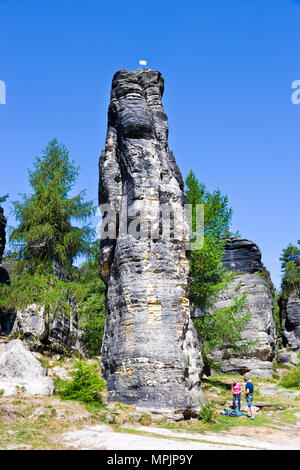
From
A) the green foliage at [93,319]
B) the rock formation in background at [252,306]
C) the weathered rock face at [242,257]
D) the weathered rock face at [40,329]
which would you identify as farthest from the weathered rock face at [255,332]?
the weathered rock face at [40,329]

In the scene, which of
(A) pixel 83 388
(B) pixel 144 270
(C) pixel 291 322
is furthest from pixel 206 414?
(C) pixel 291 322

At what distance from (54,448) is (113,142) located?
1303cm

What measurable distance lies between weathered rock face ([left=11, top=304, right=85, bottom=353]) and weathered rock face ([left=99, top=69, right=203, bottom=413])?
4.09m

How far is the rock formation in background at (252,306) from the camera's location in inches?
1005

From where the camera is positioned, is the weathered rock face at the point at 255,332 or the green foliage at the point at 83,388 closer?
the green foliage at the point at 83,388

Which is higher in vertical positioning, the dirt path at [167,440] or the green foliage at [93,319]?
the green foliage at [93,319]

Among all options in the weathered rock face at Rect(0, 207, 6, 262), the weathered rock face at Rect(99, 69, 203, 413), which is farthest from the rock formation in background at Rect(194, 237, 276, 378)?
the weathered rock face at Rect(0, 207, 6, 262)

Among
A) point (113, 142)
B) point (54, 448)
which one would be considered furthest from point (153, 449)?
point (113, 142)

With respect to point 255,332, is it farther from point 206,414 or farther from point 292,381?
point 206,414

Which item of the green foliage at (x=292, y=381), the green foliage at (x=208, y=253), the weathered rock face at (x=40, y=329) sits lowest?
the green foliage at (x=292, y=381)

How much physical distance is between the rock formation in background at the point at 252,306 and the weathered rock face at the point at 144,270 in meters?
9.06

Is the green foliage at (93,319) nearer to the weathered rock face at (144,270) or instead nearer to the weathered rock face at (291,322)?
the weathered rock face at (144,270)

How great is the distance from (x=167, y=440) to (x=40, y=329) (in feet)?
36.4

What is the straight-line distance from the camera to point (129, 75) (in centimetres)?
1719
